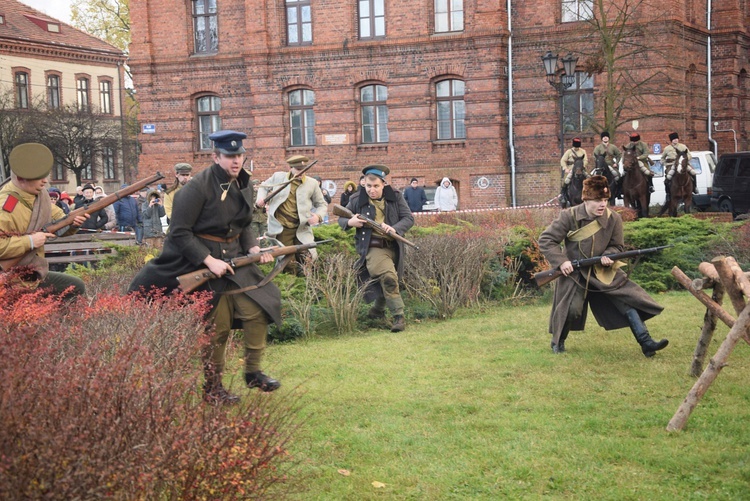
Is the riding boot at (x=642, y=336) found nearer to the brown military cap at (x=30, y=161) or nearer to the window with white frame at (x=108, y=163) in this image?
the brown military cap at (x=30, y=161)

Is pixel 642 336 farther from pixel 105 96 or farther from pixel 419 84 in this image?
pixel 105 96

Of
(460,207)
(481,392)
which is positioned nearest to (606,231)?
(481,392)

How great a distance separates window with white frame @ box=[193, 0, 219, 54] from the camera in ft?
119

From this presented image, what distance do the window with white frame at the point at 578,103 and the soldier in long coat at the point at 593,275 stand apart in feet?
76.1

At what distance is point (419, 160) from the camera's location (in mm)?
33406

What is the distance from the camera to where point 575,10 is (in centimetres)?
3195

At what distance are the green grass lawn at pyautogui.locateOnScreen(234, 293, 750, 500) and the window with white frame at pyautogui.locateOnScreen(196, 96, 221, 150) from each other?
89.8 feet

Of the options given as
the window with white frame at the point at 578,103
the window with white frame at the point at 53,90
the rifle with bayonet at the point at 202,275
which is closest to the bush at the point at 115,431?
the rifle with bayonet at the point at 202,275

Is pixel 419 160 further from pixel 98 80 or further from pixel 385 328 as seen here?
pixel 98 80

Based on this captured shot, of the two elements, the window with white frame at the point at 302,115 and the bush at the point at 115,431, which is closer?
the bush at the point at 115,431

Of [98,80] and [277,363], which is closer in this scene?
[277,363]

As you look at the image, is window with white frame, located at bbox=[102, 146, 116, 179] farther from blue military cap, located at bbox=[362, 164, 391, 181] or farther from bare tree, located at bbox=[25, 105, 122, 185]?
blue military cap, located at bbox=[362, 164, 391, 181]

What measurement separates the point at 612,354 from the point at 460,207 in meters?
23.0

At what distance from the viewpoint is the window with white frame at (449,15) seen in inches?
1293
